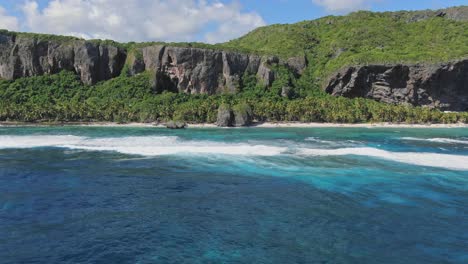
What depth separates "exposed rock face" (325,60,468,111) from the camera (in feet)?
495

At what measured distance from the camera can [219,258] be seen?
19.2 metres

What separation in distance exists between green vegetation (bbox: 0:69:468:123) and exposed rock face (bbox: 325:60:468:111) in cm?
893

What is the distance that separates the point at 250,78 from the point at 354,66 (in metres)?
42.2

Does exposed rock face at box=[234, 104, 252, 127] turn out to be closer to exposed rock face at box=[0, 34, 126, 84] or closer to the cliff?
the cliff

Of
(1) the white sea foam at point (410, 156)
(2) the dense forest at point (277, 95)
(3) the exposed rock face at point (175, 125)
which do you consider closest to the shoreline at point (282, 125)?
(2) the dense forest at point (277, 95)

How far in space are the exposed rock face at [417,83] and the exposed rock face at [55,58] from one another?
9766 centimetres

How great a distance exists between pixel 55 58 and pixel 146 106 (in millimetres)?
54600

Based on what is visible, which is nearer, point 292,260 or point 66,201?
point 292,260

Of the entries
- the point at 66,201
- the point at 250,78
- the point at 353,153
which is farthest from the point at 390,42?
the point at 66,201

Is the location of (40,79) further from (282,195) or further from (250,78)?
(282,195)

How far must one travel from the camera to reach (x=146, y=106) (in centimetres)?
13625

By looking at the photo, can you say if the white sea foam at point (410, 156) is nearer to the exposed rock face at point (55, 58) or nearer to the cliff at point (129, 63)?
the cliff at point (129, 63)

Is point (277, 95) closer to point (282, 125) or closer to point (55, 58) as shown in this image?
point (282, 125)

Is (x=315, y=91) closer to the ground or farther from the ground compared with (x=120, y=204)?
farther from the ground
